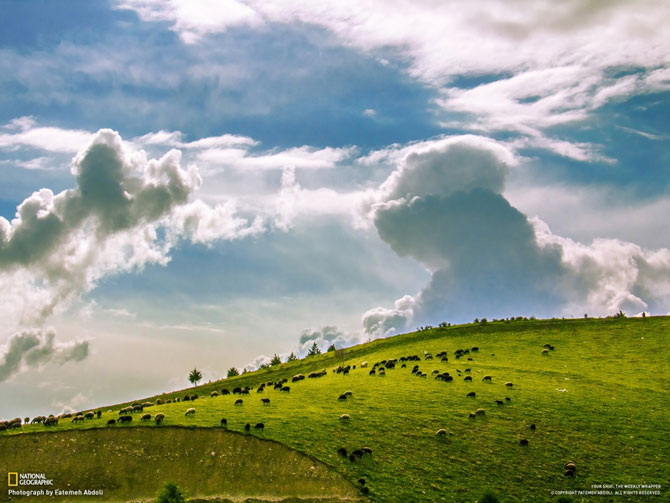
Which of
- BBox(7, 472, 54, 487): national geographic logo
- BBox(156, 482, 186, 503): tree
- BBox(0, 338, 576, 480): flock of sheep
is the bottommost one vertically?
BBox(156, 482, 186, 503): tree

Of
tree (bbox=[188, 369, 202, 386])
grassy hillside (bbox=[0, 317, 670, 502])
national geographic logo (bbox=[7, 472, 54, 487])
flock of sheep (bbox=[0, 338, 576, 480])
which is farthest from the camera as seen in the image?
tree (bbox=[188, 369, 202, 386])

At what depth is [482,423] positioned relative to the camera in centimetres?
4584

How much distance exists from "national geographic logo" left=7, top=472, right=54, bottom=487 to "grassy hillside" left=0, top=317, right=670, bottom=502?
5.96 m

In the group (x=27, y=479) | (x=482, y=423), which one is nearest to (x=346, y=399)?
(x=482, y=423)

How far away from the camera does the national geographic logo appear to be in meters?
38.1

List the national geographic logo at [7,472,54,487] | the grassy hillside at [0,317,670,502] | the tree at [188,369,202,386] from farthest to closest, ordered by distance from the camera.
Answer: the tree at [188,369,202,386] → the national geographic logo at [7,472,54,487] → the grassy hillside at [0,317,670,502]

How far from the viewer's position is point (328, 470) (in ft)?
121

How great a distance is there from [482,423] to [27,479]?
121ft

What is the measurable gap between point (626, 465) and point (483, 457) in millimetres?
10995

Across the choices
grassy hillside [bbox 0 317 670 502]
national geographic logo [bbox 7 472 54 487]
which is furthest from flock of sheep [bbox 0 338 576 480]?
national geographic logo [bbox 7 472 54 487]

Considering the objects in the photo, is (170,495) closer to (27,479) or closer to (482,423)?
(27,479)

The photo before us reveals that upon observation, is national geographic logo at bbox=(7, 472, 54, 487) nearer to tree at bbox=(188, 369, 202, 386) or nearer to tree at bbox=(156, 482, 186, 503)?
→ tree at bbox=(156, 482, 186, 503)

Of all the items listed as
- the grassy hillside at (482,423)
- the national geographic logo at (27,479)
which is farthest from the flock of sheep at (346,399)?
the national geographic logo at (27,479)

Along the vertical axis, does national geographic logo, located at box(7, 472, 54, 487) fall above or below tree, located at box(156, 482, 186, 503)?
above
